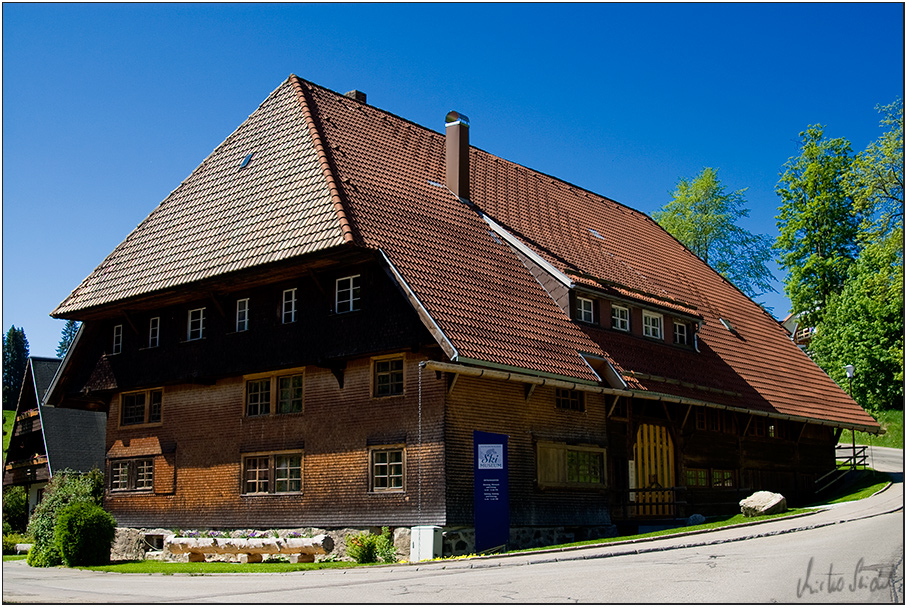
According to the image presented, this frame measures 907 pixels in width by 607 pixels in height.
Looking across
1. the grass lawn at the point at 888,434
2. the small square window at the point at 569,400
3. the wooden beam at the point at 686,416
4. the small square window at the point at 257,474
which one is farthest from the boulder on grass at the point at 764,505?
the grass lawn at the point at 888,434

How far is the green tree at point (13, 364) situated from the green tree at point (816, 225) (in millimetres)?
79702

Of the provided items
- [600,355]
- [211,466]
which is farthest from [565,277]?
[211,466]

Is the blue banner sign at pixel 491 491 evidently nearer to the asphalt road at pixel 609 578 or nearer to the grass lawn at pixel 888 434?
the asphalt road at pixel 609 578

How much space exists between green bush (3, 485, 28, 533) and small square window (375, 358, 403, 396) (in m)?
27.3

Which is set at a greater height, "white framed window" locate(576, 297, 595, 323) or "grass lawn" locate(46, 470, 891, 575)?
"white framed window" locate(576, 297, 595, 323)

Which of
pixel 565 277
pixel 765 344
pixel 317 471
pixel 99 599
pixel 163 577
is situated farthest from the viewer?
pixel 765 344

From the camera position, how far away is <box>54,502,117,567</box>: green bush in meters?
23.8

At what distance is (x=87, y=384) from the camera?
30.8 meters

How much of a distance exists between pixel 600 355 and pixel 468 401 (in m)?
4.89

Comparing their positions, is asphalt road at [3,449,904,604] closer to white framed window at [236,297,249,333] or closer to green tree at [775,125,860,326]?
A: white framed window at [236,297,249,333]

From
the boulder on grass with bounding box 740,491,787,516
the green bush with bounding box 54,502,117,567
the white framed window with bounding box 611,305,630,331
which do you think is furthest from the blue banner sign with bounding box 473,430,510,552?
the green bush with bounding box 54,502,117,567

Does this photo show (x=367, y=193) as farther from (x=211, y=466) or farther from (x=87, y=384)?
(x=87, y=384)

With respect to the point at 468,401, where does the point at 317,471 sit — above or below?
below

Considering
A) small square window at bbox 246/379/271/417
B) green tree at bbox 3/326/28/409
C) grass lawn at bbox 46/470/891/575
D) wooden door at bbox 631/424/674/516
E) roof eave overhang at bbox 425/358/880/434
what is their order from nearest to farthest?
grass lawn at bbox 46/470/891/575 → roof eave overhang at bbox 425/358/880/434 → small square window at bbox 246/379/271/417 → wooden door at bbox 631/424/674/516 → green tree at bbox 3/326/28/409
